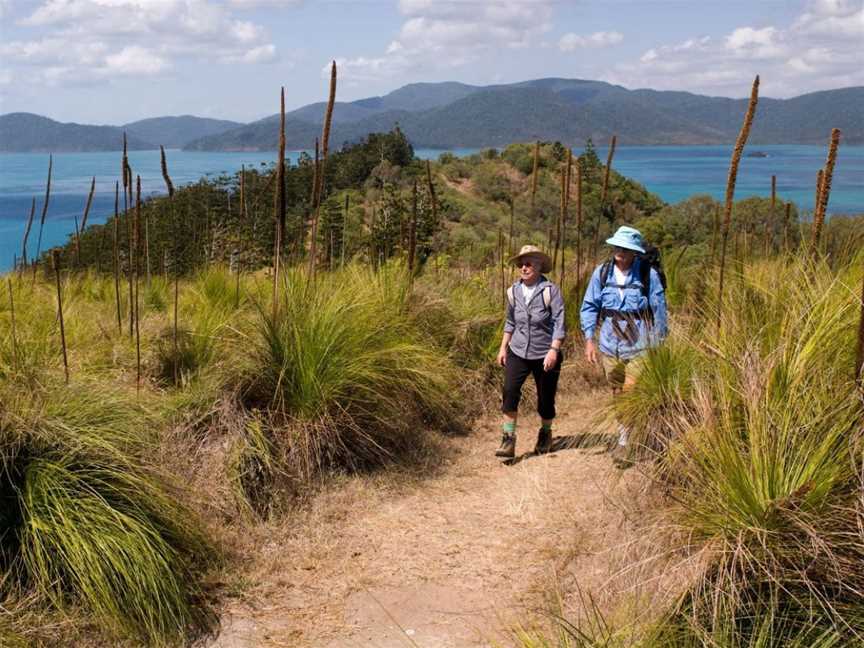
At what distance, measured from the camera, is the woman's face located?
18.0ft

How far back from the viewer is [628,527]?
3.59 meters

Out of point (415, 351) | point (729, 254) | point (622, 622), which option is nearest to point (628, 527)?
point (622, 622)

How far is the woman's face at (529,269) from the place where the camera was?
5484 millimetres

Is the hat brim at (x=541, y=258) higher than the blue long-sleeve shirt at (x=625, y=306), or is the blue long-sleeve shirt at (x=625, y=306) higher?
the hat brim at (x=541, y=258)

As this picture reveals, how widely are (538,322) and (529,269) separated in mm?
388

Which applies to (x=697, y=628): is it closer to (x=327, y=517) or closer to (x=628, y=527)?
(x=628, y=527)

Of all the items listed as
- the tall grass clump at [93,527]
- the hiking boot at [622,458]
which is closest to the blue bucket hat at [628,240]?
the hiking boot at [622,458]

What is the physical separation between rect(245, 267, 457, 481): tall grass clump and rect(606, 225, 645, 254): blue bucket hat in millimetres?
1581

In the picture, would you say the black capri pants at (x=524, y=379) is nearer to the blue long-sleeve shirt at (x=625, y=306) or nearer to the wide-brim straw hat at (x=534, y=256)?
the blue long-sleeve shirt at (x=625, y=306)

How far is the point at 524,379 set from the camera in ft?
18.1

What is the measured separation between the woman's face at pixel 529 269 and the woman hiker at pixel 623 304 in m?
0.42

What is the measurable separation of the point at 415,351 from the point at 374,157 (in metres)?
42.8

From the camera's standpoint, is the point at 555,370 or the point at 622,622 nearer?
the point at 622,622

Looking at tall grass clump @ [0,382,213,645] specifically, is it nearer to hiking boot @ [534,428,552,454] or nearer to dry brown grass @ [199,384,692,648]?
dry brown grass @ [199,384,692,648]
